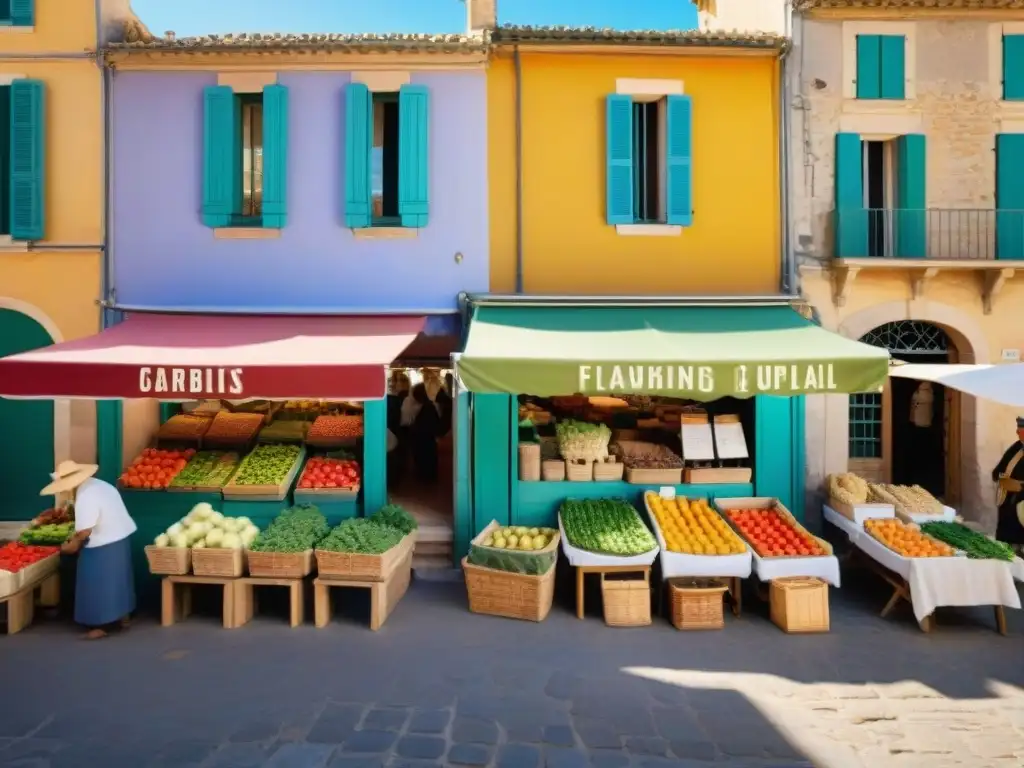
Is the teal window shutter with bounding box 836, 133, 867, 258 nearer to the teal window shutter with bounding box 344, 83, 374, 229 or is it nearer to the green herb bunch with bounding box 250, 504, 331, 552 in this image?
the teal window shutter with bounding box 344, 83, 374, 229

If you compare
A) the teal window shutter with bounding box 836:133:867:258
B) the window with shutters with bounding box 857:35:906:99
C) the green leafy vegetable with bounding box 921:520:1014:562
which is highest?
the window with shutters with bounding box 857:35:906:99

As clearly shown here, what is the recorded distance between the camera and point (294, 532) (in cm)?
775

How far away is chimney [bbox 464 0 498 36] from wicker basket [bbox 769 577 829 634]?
832cm

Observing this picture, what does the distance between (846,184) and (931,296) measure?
199cm

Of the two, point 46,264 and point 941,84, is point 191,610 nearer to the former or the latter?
point 46,264

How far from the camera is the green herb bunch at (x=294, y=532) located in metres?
7.46

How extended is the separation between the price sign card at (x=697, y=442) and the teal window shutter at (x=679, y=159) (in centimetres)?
289

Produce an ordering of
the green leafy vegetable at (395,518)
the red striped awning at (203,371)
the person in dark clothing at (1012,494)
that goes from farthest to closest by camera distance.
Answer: the green leafy vegetable at (395,518) → the person in dark clothing at (1012,494) → the red striped awning at (203,371)

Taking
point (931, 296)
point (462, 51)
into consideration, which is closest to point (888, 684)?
point (931, 296)

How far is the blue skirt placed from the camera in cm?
701

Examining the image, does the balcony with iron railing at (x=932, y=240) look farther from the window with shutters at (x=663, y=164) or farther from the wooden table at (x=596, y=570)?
the wooden table at (x=596, y=570)

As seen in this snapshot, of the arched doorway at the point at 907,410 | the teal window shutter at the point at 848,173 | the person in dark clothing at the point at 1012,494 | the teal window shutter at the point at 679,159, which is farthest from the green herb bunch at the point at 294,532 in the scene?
the person in dark clothing at the point at 1012,494

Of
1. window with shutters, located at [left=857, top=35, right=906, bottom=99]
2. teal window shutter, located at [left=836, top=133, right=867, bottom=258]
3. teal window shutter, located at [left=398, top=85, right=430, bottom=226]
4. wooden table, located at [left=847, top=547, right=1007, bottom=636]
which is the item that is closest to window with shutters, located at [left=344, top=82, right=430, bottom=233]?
teal window shutter, located at [left=398, top=85, right=430, bottom=226]

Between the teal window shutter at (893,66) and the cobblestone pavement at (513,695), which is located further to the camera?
the teal window shutter at (893,66)
